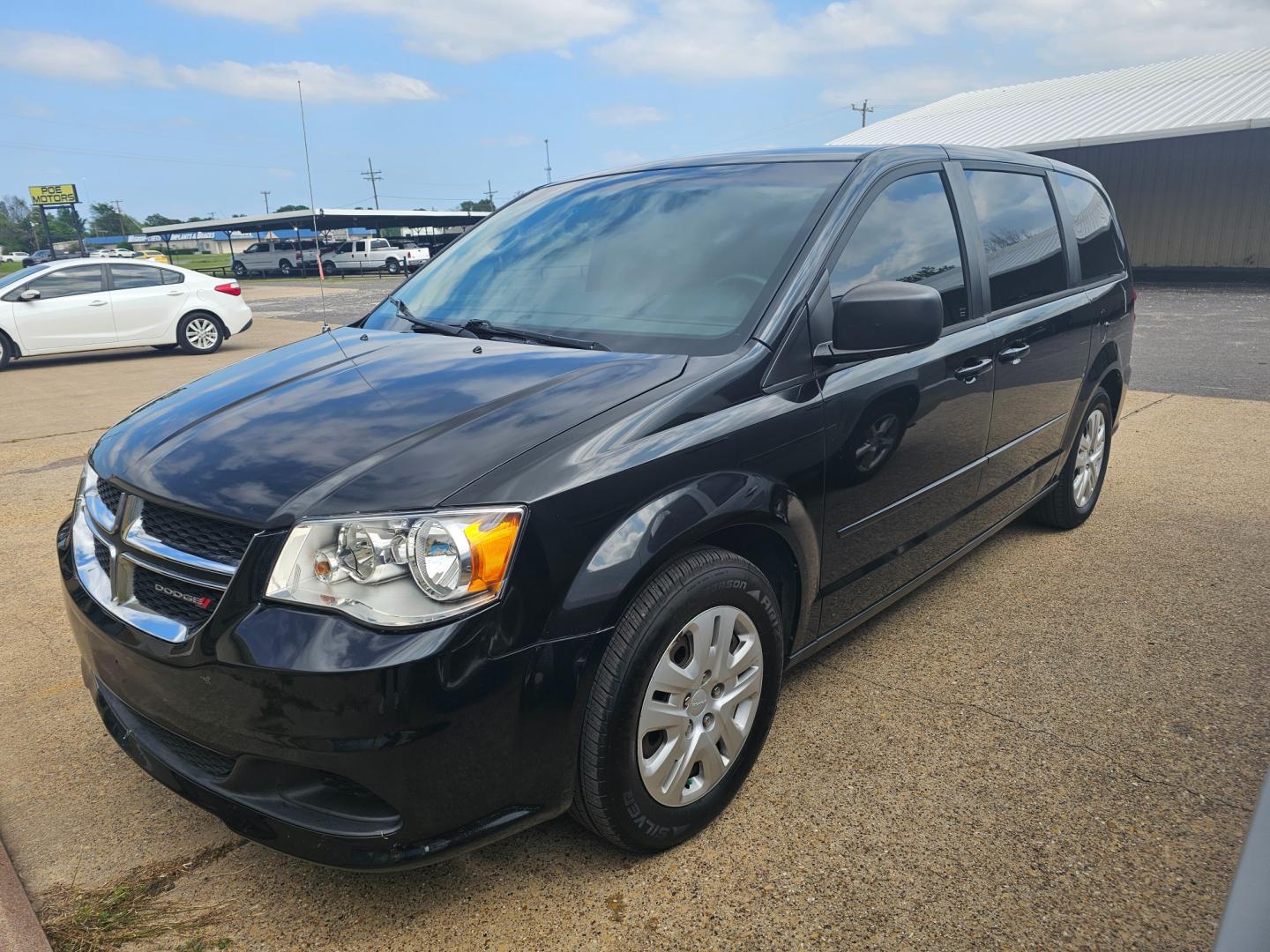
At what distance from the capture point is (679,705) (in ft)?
7.16

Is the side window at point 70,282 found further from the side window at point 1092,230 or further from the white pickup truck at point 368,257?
the white pickup truck at point 368,257

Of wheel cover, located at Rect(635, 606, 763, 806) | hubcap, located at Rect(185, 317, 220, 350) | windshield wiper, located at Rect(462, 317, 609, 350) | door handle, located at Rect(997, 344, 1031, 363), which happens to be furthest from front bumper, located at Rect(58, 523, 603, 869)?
hubcap, located at Rect(185, 317, 220, 350)

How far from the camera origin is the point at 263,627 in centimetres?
179

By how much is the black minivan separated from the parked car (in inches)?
1906

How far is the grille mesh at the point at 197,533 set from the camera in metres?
→ 1.89

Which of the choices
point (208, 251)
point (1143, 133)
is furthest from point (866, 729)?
point (208, 251)

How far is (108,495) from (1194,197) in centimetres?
2732

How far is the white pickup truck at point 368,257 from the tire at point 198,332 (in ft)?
106

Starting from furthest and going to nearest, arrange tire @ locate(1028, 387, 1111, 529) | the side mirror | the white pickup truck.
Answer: the white pickup truck, tire @ locate(1028, 387, 1111, 529), the side mirror

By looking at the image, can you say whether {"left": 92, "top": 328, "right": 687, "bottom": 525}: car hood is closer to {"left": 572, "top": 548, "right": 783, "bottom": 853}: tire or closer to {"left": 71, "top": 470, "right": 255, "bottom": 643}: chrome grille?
{"left": 71, "top": 470, "right": 255, "bottom": 643}: chrome grille

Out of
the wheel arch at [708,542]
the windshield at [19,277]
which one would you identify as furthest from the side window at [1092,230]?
the windshield at [19,277]

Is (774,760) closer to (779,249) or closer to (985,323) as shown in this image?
(779,249)

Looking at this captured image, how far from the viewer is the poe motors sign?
4602 centimetres

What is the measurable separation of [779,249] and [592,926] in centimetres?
185
